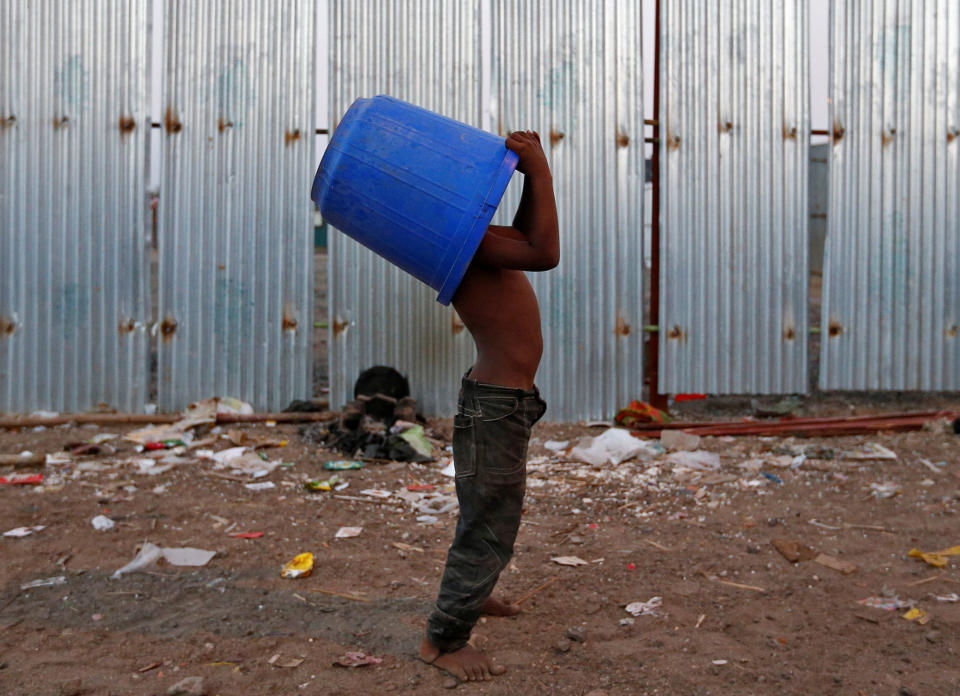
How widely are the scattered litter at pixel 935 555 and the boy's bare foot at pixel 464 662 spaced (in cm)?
206

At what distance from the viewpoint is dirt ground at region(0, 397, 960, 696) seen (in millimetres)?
2416

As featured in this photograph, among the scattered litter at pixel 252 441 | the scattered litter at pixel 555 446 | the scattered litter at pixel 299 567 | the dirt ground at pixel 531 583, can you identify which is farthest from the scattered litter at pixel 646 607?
the scattered litter at pixel 252 441

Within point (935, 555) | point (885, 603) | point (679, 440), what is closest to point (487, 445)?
point (885, 603)

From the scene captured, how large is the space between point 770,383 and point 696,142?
2.03 m

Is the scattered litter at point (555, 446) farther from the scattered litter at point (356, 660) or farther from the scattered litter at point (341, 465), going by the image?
the scattered litter at point (356, 660)

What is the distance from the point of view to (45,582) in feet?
10.2

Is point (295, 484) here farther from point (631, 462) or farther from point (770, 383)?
point (770, 383)

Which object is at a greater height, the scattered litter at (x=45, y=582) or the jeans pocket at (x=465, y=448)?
the jeans pocket at (x=465, y=448)

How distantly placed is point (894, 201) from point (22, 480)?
6.58 metres

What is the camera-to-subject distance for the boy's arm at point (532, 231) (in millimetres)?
2287

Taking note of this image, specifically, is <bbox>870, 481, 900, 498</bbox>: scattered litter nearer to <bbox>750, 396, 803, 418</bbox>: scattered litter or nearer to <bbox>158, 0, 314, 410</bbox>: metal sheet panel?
<bbox>750, 396, 803, 418</bbox>: scattered litter

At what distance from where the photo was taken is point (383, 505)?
4.24m

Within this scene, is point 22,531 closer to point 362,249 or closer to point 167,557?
point 167,557

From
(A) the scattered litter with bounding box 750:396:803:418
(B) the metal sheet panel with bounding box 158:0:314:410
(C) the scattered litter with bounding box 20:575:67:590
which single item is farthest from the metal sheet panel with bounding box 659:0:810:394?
(C) the scattered litter with bounding box 20:575:67:590
